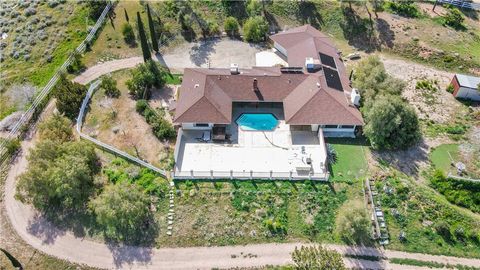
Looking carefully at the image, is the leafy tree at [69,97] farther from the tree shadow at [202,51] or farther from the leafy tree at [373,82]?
the leafy tree at [373,82]

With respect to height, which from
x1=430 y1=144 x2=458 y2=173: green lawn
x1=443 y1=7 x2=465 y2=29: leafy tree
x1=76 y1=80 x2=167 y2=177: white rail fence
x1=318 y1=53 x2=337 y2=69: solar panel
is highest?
x1=443 y1=7 x2=465 y2=29: leafy tree

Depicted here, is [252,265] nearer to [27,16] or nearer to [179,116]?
[179,116]

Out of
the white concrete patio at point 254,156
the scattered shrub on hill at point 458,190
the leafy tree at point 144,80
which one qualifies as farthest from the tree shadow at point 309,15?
the scattered shrub on hill at point 458,190

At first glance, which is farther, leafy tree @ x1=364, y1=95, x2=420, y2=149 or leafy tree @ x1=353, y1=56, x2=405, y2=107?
leafy tree @ x1=353, y1=56, x2=405, y2=107

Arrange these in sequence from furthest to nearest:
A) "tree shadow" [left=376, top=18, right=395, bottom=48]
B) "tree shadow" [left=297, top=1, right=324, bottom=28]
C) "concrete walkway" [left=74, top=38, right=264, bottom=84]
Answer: "tree shadow" [left=297, top=1, right=324, bottom=28], "tree shadow" [left=376, top=18, right=395, bottom=48], "concrete walkway" [left=74, top=38, right=264, bottom=84]

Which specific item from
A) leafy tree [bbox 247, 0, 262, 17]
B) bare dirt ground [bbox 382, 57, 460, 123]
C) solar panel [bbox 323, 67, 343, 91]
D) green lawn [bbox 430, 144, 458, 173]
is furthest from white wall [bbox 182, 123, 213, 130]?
bare dirt ground [bbox 382, 57, 460, 123]

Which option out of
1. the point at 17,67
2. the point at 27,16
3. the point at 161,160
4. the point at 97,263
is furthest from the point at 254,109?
the point at 27,16

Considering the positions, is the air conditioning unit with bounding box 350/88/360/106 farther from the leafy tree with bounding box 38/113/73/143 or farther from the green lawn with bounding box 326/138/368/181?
the leafy tree with bounding box 38/113/73/143
